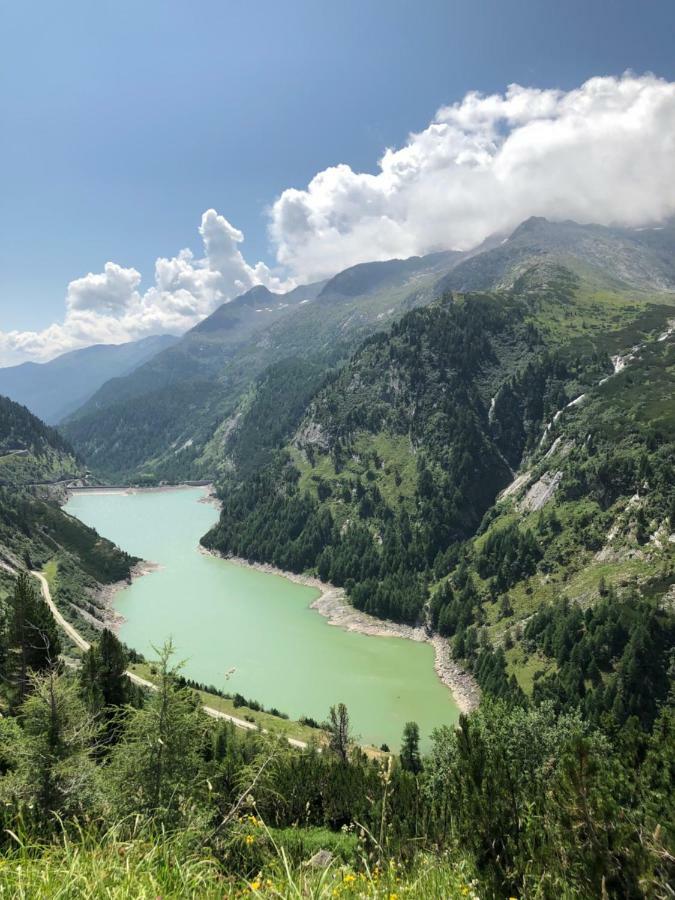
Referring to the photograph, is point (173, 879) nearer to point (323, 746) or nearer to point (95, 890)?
point (95, 890)

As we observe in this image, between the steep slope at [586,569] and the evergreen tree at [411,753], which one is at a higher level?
the steep slope at [586,569]

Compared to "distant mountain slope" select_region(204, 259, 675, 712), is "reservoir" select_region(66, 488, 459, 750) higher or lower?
lower

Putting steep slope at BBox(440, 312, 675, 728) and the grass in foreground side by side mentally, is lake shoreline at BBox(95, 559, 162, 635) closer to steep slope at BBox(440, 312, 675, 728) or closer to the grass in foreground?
steep slope at BBox(440, 312, 675, 728)

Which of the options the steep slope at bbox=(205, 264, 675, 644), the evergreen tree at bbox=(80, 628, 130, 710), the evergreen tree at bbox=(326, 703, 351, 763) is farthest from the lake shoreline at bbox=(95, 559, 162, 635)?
the evergreen tree at bbox=(326, 703, 351, 763)

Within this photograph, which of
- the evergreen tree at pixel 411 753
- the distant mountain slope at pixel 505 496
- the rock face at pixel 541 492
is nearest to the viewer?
the evergreen tree at pixel 411 753

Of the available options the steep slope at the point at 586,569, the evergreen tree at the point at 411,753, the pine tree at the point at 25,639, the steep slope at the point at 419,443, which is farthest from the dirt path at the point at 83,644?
the steep slope at the point at 419,443

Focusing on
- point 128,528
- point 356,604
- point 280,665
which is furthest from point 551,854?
point 128,528

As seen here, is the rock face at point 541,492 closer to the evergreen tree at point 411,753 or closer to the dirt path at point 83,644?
the evergreen tree at point 411,753
